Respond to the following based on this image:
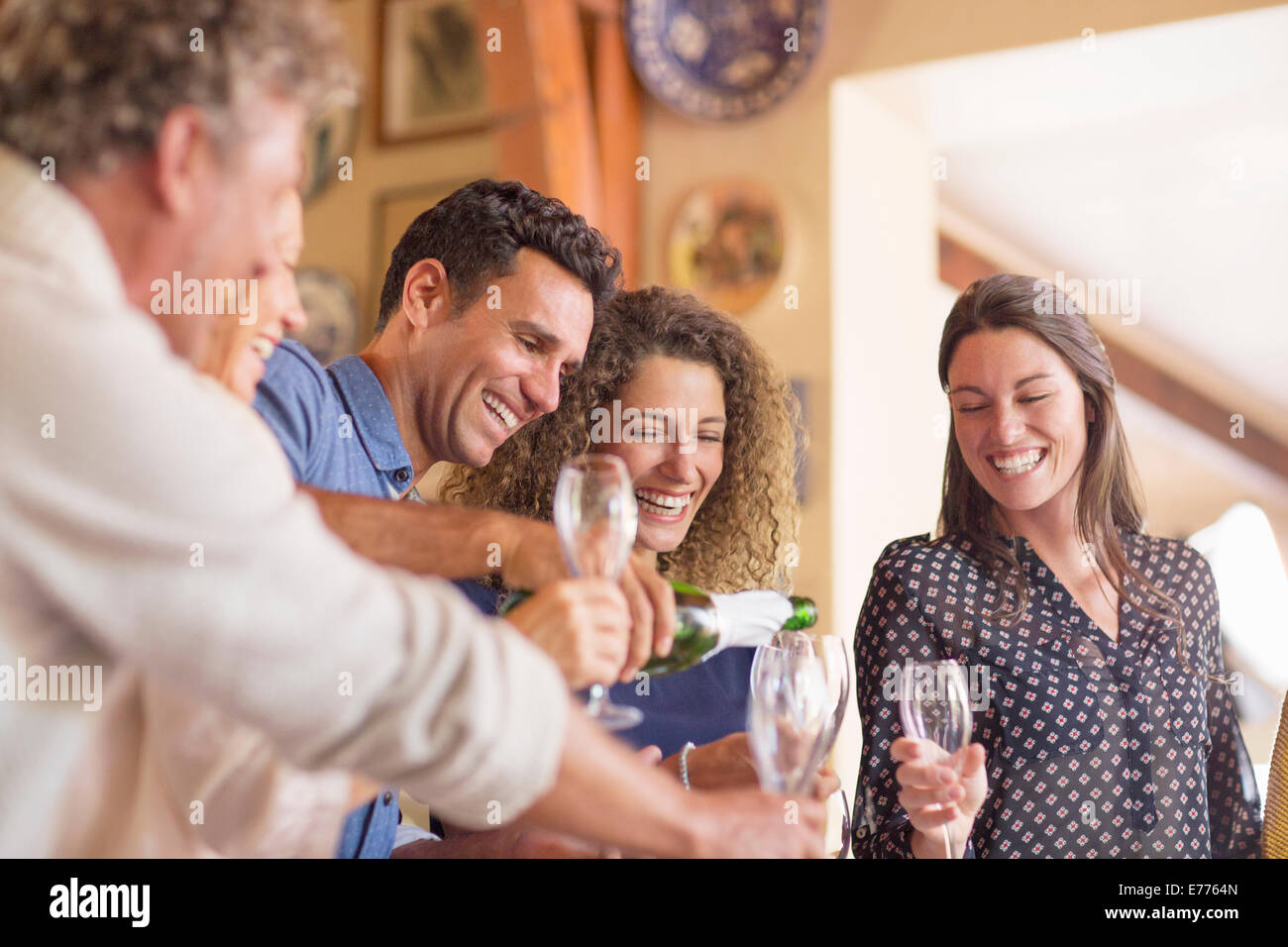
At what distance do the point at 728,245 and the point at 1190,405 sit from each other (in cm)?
350

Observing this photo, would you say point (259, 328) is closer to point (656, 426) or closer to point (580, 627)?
point (580, 627)

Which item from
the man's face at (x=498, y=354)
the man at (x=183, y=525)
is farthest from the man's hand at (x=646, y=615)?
the man's face at (x=498, y=354)

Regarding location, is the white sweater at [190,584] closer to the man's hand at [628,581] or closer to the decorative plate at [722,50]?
the man's hand at [628,581]

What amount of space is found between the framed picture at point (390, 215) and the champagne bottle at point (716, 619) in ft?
8.69

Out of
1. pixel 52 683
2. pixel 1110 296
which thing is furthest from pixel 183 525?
pixel 1110 296

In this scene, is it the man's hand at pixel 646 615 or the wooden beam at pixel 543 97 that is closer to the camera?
the man's hand at pixel 646 615

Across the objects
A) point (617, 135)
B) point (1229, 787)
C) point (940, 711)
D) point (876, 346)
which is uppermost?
point (617, 135)

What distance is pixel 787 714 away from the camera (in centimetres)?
89

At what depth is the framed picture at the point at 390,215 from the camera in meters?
3.63

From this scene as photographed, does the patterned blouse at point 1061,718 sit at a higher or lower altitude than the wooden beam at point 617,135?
lower

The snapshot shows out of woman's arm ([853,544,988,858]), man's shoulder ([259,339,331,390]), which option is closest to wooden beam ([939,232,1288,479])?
woman's arm ([853,544,988,858])

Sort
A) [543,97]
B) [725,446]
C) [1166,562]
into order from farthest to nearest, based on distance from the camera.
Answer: [543,97], [725,446], [1166,562]

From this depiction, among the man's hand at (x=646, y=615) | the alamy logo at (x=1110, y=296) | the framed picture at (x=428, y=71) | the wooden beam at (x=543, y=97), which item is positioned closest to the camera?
the man's hand at (x=646, y=615)
